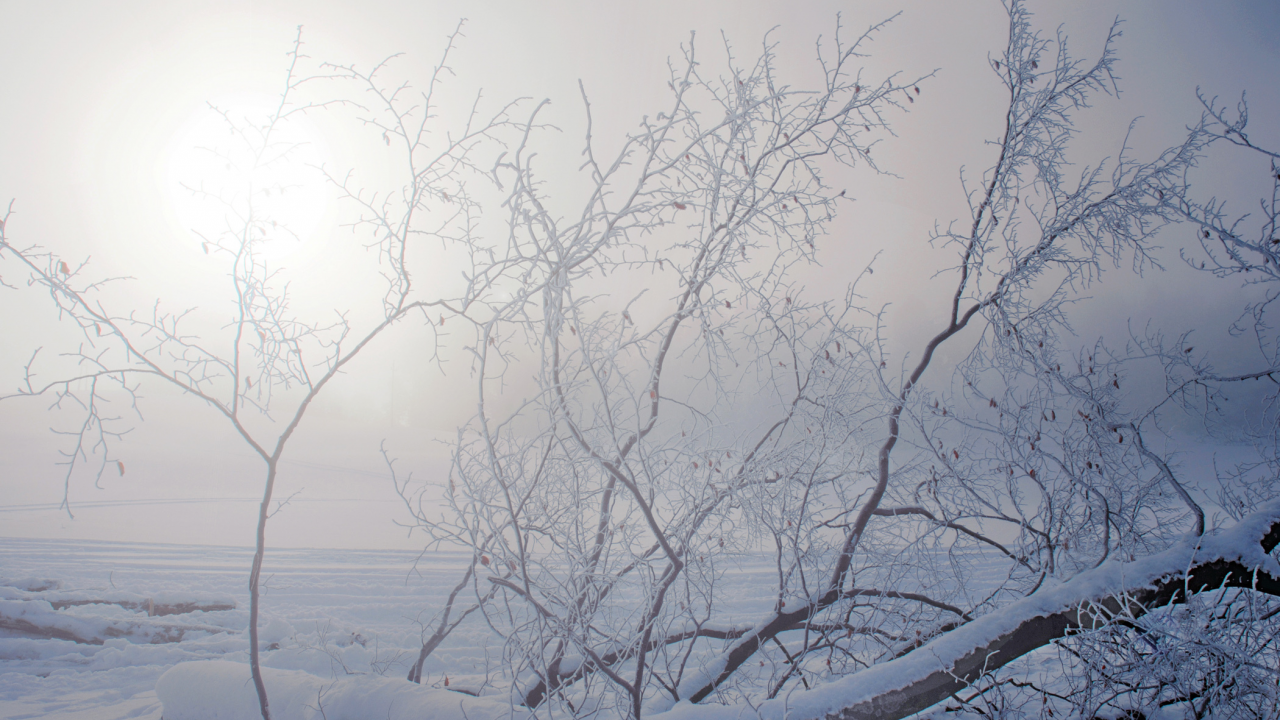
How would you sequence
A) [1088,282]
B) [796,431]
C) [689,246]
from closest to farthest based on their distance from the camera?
[689,246] < [1088,282] < [796,431]

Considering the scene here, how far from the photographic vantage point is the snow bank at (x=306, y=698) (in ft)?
8.25

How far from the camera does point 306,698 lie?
277 cm

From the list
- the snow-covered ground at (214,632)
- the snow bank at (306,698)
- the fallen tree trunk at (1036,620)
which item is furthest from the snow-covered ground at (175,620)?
the fallen tree trunk at (1036,620)

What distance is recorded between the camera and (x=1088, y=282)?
337 cm

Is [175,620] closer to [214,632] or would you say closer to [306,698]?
[214,632]

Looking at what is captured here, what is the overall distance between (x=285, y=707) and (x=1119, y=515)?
5.12 metres

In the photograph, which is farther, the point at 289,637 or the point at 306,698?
the point at 289,637

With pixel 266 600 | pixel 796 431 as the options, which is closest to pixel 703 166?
pixel 796 431

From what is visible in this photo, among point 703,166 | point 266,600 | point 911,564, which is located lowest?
point 266,600

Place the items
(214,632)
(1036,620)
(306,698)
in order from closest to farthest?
(1036,620) < (306,698) < (214,632)

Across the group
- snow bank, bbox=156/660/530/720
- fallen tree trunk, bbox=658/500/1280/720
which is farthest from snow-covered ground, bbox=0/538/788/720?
fallen tree trunk, bbox=658/500/1280/720

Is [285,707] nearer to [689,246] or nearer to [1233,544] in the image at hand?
[689,246]

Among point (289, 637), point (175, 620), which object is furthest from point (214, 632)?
point (289, 637)

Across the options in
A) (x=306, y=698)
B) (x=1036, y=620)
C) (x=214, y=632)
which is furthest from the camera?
(x=214, y=632)
